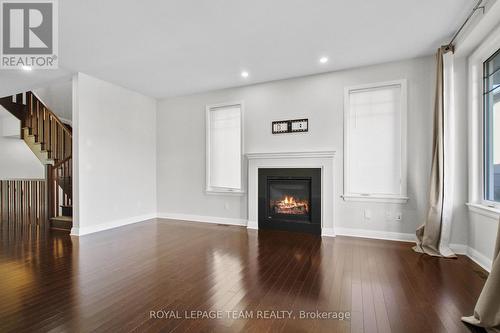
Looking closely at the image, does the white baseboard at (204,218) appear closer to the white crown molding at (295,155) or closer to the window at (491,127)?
the white crown molding at (295,155)

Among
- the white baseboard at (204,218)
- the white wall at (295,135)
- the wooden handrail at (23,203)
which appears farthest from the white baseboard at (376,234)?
the wooden handrail at (23,203)

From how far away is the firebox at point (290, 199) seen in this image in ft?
14.8

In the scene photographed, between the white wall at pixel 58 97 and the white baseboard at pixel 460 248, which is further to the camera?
the white wall at pixel 58 97

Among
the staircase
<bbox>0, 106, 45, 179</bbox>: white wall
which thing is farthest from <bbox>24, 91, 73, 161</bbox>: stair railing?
<bbox>0, 106, 45, 179</bbox>: white wall

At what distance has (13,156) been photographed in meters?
7.93

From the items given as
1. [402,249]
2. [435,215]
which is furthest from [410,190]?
[402,249]

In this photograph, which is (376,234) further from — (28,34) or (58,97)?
(58,97)

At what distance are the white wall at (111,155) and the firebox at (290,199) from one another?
2868 millimetres

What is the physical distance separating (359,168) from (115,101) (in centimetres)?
501

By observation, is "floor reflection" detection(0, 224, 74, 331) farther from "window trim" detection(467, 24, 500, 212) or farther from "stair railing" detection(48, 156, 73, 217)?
"window trim" detection(467, 24, 500, 212)

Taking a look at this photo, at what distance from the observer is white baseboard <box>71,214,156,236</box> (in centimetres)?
441

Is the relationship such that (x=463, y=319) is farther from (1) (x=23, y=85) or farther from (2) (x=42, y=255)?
(1) (x=23, y=85)

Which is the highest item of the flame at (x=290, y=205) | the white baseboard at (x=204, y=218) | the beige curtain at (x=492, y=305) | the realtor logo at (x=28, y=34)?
the realtor logo at (x=28, y=34)

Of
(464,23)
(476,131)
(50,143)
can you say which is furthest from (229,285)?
(50,143)
